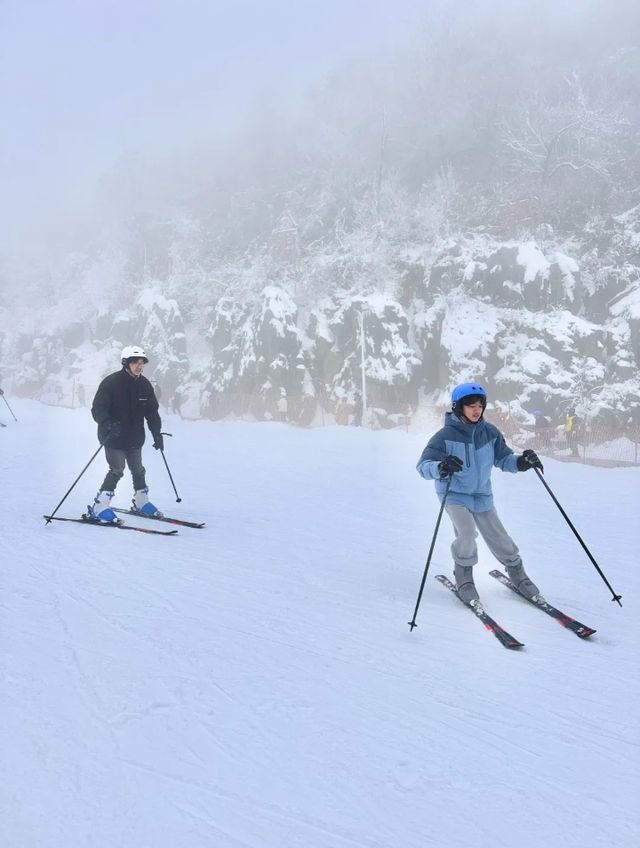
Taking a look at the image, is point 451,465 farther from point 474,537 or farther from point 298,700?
point 298,700

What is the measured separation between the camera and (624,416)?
22.2 m

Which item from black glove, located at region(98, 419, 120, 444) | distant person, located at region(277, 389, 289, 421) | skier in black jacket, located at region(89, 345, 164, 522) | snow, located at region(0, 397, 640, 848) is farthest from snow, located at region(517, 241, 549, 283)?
black glove, located at region(98, 419, 120, 444)

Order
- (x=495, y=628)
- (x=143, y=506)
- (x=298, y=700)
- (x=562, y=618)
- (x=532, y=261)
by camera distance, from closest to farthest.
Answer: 1. (x=298, y=700)
2. (x=495, y=628)
3. (x=562, y=618)
4. (x=143, y=506)
5. (x=532, y=261)

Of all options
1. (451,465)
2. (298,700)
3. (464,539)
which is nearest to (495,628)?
(464,539)

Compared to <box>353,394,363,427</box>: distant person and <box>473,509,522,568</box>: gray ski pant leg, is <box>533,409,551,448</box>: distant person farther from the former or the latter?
<box>473,509,522,568</box>: gray ski pant leg

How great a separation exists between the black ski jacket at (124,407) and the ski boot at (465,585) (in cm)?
492

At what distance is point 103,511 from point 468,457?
510 cm

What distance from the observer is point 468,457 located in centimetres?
529

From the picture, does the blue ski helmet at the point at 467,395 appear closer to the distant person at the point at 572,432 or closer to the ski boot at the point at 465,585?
the ski boot at the point at 465,585

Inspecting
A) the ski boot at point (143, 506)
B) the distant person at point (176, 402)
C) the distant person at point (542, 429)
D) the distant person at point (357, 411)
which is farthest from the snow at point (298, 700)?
the distant person at point (176, 402)

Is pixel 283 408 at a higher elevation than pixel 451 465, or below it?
below

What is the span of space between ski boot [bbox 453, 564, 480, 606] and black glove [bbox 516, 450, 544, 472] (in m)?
1.03

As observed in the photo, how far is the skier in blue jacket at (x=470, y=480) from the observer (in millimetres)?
5203

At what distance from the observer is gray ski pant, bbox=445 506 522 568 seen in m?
5.22
